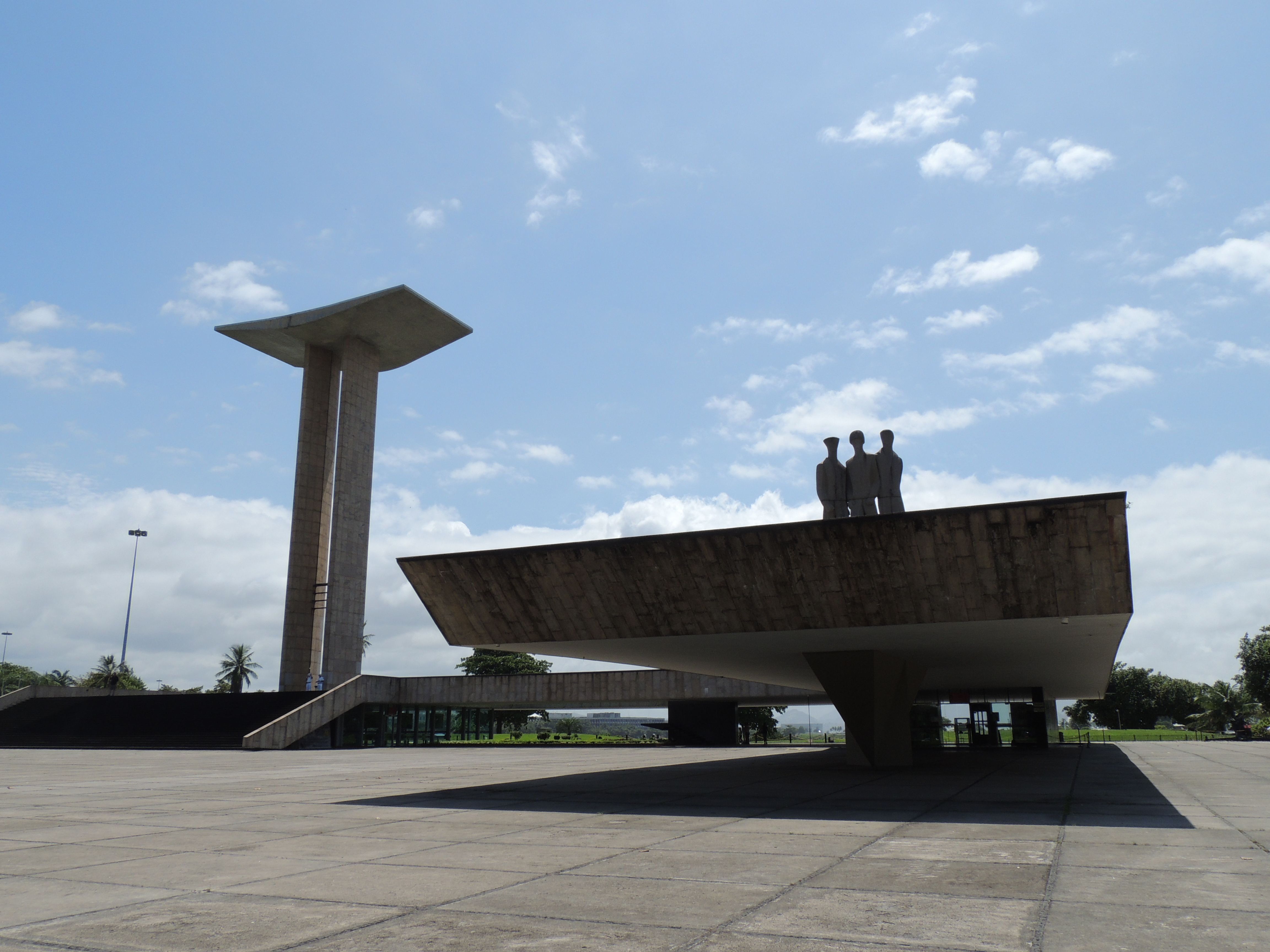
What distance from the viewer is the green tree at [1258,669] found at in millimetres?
66875

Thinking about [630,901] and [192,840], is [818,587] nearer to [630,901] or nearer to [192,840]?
[630,901]

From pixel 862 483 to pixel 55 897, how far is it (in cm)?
1387

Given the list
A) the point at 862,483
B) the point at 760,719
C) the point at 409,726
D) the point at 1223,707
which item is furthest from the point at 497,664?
the point at 862,483

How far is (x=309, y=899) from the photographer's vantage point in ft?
20.7

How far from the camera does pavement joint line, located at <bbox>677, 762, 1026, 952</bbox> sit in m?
5.23

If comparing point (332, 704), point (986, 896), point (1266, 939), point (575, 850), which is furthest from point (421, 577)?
point (332, 704)

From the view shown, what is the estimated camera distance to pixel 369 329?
5244 cm

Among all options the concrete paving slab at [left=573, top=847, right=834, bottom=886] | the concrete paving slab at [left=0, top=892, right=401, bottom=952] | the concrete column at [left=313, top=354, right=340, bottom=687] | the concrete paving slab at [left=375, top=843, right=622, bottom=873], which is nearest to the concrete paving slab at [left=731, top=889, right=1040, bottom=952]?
the concrete paving slab at [left=573, top=847, right=834, bottom=886]

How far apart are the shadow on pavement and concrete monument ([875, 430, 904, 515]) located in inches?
199

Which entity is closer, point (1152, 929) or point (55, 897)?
point (1152, 929)

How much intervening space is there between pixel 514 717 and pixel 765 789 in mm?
60285

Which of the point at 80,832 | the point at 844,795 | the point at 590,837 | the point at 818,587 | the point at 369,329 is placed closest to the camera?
the point at 590,837

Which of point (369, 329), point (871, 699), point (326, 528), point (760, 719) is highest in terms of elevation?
point (369, 329)

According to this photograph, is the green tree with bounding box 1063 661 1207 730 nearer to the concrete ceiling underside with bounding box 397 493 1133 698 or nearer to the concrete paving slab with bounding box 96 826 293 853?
the concrete ceiling underside with bounding box 397 493 1133 698
